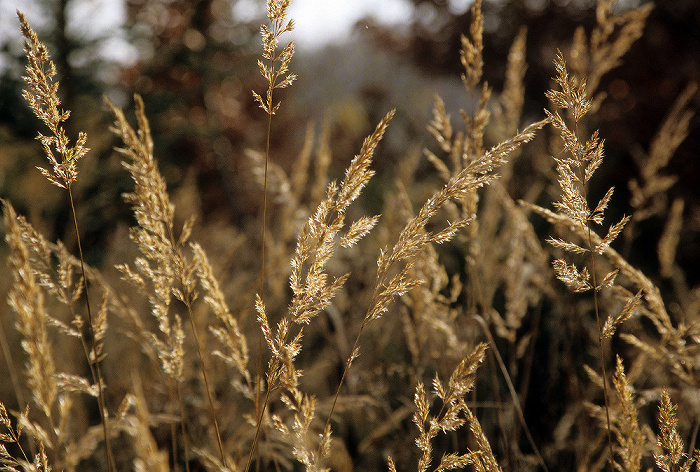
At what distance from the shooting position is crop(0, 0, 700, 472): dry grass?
2.49 ft

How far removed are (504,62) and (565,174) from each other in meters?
6.96

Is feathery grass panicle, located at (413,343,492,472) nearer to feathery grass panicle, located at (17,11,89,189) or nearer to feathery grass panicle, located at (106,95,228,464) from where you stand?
feathery grass panicle, located at (106,95,228,464)

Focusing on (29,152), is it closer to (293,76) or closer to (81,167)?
(81,167)

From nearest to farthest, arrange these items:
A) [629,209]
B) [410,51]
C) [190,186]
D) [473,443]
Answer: [473,443]
[190,186]
[629,209]
[410,51]

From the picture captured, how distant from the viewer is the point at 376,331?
6.66 ft

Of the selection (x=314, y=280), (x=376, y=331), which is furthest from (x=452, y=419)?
(x=376, y=331)

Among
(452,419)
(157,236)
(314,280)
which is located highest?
(157,236)

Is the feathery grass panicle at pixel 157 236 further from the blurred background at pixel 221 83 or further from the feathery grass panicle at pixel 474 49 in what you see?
the blurred background at pixel 221 83

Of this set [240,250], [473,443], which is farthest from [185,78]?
[473,443]

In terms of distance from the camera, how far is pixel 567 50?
5.62 m

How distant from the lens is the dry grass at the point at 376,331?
29.9 inches

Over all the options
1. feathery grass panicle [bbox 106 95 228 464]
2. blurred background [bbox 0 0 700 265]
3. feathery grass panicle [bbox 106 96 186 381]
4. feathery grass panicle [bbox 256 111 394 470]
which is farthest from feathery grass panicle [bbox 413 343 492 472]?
blurred background [bbox 0 0 700 265]

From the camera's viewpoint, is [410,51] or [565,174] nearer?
[565,174]

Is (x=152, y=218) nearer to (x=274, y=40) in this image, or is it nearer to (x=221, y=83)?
(x=274, y=40)
